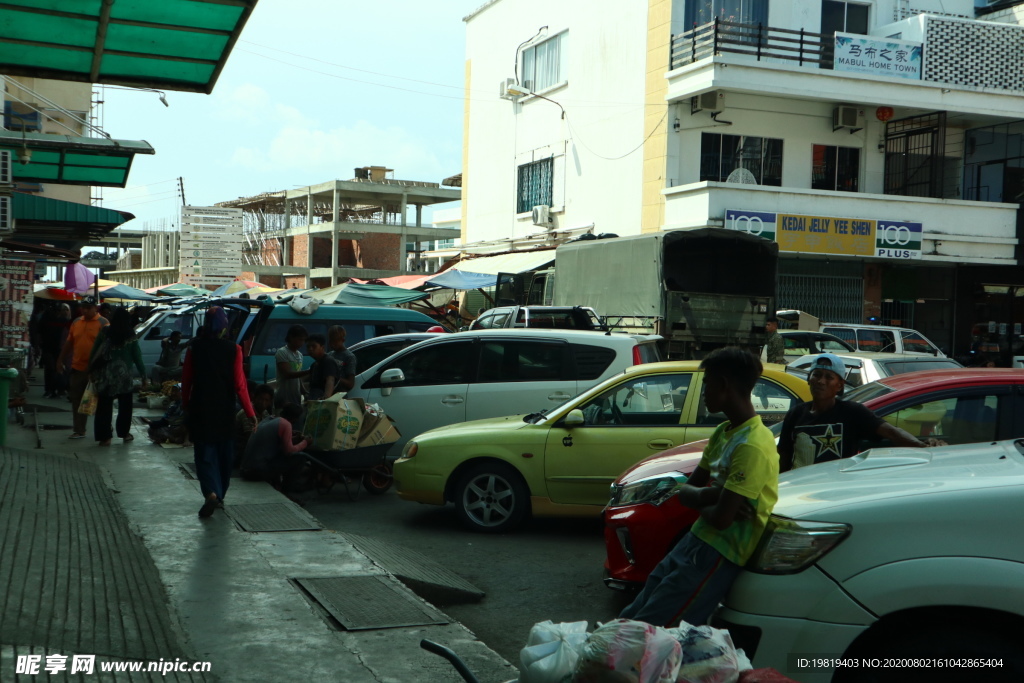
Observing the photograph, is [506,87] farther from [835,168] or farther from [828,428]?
[828,428]

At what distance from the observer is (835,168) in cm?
2572

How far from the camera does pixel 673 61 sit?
80.9ft

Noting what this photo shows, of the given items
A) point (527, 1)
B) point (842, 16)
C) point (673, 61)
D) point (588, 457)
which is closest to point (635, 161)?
point (673, 61)

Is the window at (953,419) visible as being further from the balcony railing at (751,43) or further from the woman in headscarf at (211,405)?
the balcony railing at (751,43)

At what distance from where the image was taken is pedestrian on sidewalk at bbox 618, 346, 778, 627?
3.40 metres

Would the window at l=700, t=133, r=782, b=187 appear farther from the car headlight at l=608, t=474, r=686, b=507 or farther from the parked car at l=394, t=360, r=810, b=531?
the car headlight at l=608, t=474, r=686, b=507

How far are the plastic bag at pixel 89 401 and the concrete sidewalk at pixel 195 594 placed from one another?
3148mm

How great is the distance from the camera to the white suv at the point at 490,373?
977 cm

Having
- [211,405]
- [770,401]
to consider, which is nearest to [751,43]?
[770,401]

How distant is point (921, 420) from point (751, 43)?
64.1 ft

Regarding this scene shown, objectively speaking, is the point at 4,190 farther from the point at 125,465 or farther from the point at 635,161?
the point at 635,161

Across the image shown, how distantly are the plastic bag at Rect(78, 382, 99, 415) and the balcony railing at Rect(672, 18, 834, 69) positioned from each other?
17.1m

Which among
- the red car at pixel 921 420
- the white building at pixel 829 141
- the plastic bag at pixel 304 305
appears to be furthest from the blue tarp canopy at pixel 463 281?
the red car at pixel 921 420

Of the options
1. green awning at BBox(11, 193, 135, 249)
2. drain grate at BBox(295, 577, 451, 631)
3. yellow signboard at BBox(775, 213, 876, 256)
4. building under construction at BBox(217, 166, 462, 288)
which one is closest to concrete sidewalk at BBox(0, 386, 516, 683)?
drain grate at BBox(295, 577, 451, 631)
